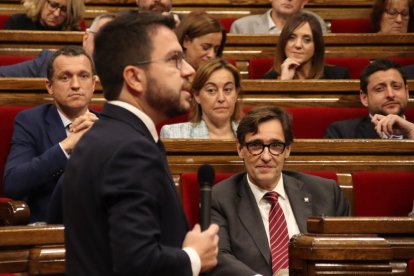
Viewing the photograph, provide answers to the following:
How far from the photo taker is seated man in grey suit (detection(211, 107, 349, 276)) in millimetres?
1108

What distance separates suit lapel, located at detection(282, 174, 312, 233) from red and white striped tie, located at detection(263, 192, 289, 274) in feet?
0.06

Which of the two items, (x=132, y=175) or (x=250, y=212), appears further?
(x=250, y=212)

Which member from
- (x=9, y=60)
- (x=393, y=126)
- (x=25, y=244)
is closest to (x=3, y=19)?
(x=9, y=60)

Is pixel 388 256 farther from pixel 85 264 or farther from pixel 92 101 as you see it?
pixel 92 101

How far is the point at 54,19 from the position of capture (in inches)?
71.2

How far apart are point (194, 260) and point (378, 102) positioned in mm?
900

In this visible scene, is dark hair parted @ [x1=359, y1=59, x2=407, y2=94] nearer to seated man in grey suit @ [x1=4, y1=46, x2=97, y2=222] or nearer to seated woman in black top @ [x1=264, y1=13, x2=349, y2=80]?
seated woman in black top @ [x1=264, y1=13, x2=349, y2=80]

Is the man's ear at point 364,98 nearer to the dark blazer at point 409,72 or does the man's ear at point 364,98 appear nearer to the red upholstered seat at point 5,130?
the dark blazer at point 409,72

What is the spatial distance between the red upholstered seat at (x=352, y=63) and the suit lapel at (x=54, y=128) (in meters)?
0.66

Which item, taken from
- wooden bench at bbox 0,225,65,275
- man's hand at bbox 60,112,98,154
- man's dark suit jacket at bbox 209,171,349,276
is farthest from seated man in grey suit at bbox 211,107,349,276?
wooden bench at bbox 0,225,65,275

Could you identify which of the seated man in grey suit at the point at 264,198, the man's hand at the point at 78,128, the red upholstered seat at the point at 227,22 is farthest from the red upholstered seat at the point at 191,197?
the red upholstered seat at the point at 227,22

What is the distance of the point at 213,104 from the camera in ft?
4.63

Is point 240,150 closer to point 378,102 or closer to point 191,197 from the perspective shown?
point 191,197

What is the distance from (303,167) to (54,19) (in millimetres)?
751
